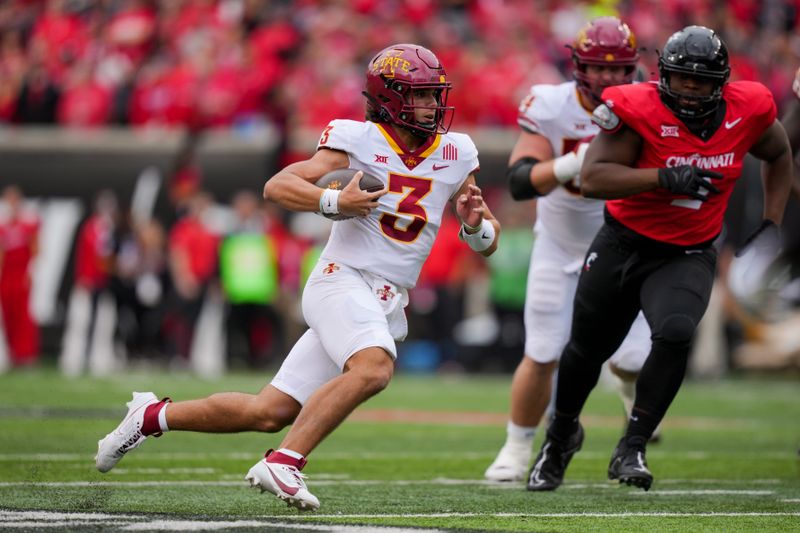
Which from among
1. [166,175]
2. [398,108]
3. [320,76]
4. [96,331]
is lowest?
[96,331]

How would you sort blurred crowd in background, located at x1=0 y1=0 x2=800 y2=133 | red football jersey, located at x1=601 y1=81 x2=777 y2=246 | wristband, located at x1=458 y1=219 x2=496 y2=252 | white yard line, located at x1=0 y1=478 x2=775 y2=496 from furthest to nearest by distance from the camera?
blurred crowd in background, located at x1=0 y1=0 x2=800 y2=133 → white yard line, located at x1=0 y1=478 x2=775 y2=496 → red football jersey, located at x1=601 y1=81 x2=777 y2=246 → wristband, located at x1=458 y1=219 x2=496 y2=252

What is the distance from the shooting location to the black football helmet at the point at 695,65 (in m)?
5.55

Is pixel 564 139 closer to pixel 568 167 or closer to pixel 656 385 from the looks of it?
pixel 568 167

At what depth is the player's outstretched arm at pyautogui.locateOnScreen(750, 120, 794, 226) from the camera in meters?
5.89

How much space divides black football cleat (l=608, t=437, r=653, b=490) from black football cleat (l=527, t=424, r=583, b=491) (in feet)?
2.08

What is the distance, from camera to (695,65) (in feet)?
18.2

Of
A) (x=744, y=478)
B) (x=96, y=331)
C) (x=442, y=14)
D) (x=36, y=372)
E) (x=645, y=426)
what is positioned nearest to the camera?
(x=645, y=426)

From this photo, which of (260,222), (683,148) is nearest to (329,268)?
(683,148)

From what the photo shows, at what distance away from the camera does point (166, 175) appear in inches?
642

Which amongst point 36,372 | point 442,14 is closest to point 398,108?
point 36,372

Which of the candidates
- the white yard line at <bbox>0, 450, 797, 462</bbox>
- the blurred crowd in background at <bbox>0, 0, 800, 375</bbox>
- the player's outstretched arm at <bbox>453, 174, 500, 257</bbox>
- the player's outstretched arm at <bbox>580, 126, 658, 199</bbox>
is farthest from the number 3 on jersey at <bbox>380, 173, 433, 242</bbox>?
the blurred crowd in background at <bbox>0, 0, 800, 375</bbox>

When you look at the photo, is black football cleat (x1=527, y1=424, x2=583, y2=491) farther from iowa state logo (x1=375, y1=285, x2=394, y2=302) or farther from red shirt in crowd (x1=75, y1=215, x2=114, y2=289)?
red shirt in crowd (x1=75, y1=215, x2=114, y2=289)

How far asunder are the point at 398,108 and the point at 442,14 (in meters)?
13.5

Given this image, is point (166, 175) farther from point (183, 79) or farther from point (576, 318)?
point (576, 318)
